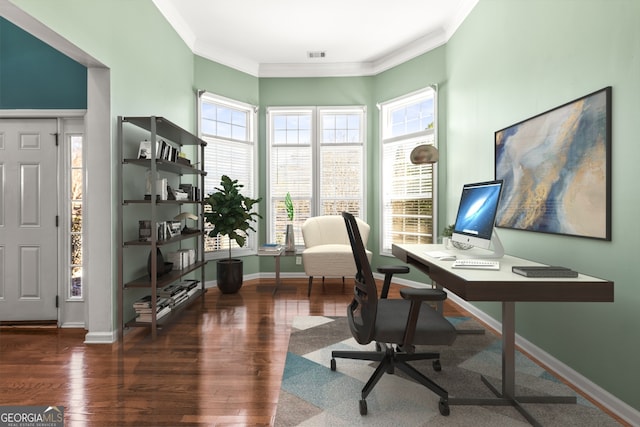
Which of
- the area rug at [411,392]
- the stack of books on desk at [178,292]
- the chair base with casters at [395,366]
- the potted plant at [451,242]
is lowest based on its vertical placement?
the area rug at [411,392]

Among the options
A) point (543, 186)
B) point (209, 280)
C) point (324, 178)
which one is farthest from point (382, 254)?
point (543, 186)

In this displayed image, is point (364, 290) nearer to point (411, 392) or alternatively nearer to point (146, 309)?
point (411, 392)

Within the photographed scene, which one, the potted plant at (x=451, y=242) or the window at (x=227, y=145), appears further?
the window at (x=227, y=145)

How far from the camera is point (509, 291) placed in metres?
1.77

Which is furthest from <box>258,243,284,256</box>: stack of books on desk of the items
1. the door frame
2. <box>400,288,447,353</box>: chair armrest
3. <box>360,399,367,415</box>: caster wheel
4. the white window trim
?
<box>400,288,447,353</box>: chair armrest

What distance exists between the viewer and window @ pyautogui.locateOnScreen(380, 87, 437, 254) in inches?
190

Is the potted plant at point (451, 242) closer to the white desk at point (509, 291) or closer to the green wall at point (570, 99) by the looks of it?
the green wall at point (570, 99)

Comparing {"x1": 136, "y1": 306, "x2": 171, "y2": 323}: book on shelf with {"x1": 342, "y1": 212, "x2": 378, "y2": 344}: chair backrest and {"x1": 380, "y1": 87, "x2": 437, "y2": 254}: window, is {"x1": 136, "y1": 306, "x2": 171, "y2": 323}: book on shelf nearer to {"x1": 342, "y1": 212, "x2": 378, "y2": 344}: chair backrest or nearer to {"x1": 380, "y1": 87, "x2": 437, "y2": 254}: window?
{"x1": 342, "y1": 212, "x2": 378, "y2": 344}: chair backrest

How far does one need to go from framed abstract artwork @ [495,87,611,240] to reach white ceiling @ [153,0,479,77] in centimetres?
194

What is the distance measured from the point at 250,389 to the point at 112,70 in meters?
2.77

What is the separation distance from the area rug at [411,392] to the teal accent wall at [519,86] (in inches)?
10.2

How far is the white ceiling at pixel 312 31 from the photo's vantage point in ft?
13.2

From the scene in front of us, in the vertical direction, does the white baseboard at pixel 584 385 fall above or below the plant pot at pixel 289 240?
below

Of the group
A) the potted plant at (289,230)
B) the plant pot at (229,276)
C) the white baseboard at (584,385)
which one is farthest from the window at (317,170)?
the white baseboard at (584,385)
